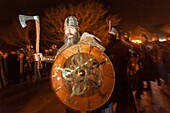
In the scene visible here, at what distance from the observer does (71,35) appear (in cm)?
255

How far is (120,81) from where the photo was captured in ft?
10.5

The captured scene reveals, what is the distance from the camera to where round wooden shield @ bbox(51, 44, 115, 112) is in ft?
8.07

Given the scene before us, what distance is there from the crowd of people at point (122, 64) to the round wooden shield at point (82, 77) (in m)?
0.13

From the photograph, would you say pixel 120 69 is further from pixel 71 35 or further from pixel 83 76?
pixel 71 35

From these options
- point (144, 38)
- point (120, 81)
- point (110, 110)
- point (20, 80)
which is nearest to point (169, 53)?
point (144, 38)

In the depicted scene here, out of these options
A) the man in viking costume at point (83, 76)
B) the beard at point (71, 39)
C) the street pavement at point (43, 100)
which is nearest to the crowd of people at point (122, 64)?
the beard at point (71, 39)

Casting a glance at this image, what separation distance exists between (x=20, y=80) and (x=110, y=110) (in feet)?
16.9

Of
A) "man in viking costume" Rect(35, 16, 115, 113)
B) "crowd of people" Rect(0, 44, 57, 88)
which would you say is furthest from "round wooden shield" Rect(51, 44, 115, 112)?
"crowd of people" Rect(0, 44, 57, 88)

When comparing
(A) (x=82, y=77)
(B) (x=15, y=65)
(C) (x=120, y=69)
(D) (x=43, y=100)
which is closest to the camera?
(A) (x=82, y=77)

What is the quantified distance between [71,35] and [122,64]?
0.88 metres

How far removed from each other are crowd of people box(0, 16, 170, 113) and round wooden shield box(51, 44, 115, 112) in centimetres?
13

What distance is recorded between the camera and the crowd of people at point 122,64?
9.19ft

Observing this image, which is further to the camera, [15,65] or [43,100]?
[15,65]

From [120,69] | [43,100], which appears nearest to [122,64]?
[120,69]
